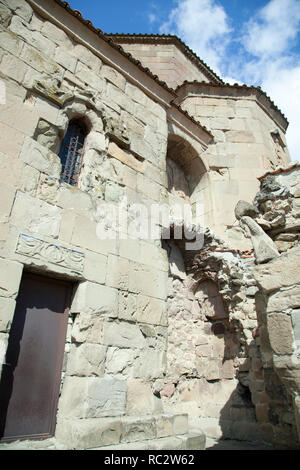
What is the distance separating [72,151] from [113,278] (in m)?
1.82

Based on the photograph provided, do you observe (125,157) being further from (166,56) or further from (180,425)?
(166,56)

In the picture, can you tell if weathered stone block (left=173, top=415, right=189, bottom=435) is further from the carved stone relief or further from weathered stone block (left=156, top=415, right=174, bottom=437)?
the carved stone relief

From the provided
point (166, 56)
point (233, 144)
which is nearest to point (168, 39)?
point (166, 56)

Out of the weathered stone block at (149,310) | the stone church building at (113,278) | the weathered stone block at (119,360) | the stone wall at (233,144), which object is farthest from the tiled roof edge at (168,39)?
the weathered stone block at (119,360)

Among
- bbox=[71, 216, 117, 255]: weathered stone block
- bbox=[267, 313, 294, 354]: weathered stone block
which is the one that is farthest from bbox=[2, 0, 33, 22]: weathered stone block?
bbox=[267, 313, 294, 354]: weathered stone block

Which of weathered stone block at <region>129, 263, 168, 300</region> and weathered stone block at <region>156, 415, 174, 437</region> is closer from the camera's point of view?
weathered stone block at <region>156, 415, 174, 437</region>

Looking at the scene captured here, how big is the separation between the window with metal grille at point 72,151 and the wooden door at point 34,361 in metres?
1.40

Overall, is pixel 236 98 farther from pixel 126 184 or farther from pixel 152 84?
pixel 126 184

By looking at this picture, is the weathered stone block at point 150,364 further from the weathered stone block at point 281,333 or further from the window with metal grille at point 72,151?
the window with metal grille at point 72,151

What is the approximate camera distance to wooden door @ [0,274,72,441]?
282 centimetres

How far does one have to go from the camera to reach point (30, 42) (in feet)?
12.9

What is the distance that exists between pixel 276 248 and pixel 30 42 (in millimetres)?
3885

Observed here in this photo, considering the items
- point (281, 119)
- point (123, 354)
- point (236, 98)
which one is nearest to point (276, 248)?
point (123, 354)

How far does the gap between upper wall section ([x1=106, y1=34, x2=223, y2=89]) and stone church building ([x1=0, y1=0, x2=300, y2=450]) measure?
15.5ft
